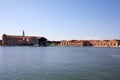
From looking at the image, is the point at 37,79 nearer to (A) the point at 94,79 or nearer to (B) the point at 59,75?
(B) the point at 59,75

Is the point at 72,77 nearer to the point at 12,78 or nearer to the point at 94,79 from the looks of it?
the point at 94,79

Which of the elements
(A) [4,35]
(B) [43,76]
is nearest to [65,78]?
(B) [43,76]

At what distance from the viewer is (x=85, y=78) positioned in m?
23.0

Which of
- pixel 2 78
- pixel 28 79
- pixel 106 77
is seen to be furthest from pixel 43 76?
pixel 106 77

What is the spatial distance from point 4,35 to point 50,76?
604ft

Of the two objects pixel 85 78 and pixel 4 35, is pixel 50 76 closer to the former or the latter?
pixel 85 78

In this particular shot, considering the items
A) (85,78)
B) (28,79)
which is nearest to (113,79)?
(85,78)

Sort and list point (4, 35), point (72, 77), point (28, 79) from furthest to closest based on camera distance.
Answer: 1. point (4, 35)
2. point (72, 77)
3. point (28, 79)

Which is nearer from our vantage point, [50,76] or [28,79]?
[28,79]

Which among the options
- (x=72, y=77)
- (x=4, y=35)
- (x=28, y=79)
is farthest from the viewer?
(x=4, y=35)

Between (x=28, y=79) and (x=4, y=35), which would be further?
(x=4, y=35)

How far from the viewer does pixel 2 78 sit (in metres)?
22.2

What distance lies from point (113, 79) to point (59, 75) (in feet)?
21.0

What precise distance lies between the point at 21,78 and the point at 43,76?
269cm
